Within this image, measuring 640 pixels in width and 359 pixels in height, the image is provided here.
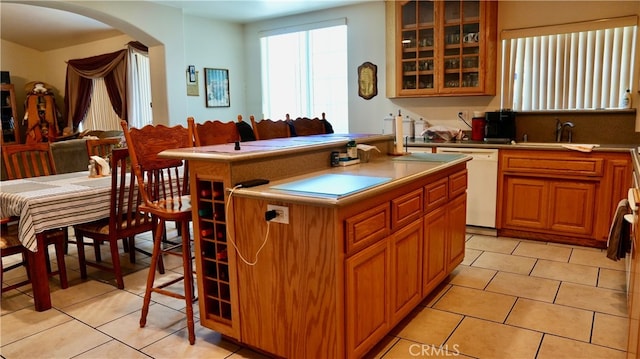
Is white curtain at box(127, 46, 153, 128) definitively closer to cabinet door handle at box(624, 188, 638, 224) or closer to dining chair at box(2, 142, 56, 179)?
dining chair at box(2, 142, 56, 179)

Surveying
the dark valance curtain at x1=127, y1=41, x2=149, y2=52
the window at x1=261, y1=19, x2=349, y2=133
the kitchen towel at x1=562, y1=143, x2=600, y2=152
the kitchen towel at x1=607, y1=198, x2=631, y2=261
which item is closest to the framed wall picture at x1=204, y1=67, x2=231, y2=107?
the window at x1=261, y1=19, x2=349, y2=133

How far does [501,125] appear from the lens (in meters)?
4.54

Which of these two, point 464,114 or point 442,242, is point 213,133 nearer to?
point 442,242

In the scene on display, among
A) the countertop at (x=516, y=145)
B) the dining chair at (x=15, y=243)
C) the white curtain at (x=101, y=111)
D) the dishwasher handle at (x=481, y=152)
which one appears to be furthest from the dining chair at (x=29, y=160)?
the white curtain at (x=101, y=111)

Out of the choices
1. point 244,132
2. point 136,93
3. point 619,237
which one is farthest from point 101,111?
point 619,237

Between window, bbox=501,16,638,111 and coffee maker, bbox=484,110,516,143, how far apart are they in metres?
0.17

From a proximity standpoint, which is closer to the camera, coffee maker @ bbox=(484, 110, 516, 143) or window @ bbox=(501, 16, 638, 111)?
window @ bbox=(501, 16, 638, 111)

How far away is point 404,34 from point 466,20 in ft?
2.11

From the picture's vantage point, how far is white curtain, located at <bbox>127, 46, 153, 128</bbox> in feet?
24.8

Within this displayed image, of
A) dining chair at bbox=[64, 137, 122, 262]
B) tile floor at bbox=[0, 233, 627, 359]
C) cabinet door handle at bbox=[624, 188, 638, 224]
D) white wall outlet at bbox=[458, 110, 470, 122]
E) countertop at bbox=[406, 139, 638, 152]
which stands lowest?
tile floor at bbox=[0, 233, 627, 359]

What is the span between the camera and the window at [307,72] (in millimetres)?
5910

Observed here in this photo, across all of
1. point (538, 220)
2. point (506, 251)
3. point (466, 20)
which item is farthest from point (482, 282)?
point (466, 20)

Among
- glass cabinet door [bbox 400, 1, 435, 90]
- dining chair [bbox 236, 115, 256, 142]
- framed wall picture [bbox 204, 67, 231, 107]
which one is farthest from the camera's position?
framed wall picture [bbox 204, 67, 231, 107]

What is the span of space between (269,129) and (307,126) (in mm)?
482
